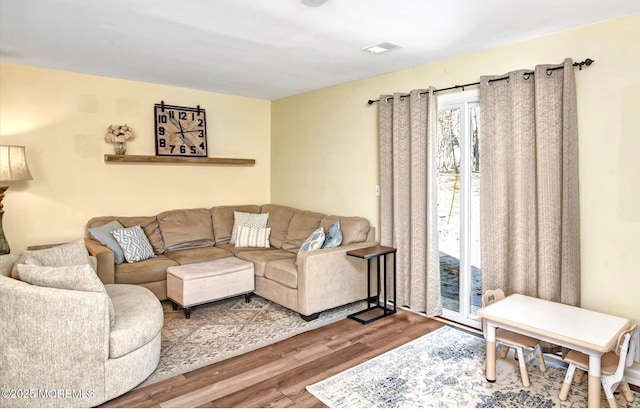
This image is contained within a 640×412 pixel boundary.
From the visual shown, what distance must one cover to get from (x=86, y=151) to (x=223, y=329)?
2620 mm

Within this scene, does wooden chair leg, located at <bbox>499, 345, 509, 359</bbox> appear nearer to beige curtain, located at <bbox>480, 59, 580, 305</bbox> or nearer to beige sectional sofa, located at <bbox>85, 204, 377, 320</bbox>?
beige curtain, located at <bbox>480, 59, 580, 305</bbox>

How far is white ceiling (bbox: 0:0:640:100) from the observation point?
97.0 inches

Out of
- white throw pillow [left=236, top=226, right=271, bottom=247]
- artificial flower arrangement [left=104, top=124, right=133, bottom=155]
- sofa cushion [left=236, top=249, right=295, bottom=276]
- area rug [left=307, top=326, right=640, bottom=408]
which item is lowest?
area rug [left=307, top=326, right=640, bottom=408]

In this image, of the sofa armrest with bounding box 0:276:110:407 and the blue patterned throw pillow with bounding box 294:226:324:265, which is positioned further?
the blue patterned throw pillow with bounding box 294:226:324:265

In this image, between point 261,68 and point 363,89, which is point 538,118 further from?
point 261,68

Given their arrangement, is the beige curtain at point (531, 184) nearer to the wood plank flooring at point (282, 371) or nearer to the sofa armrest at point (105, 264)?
the wood plank flooring at point (282, 371)

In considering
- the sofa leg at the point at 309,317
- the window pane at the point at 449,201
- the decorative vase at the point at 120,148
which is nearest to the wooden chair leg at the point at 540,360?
the window pane at the point at 449,201

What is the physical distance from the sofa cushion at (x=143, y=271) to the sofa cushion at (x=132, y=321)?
2.94 ft

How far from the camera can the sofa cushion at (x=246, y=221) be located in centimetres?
502

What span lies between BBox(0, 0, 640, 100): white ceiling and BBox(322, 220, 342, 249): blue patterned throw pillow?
1.66 meters

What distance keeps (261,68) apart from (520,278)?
309cm

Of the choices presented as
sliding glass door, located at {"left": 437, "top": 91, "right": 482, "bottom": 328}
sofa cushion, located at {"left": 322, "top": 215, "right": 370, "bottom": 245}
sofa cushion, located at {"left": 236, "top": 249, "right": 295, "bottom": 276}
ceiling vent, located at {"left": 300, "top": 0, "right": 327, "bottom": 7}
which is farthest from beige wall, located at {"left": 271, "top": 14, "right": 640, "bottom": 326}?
sofa cushion, located at {"left": 236, "top": 249, "right": 295, "bottom": 276}

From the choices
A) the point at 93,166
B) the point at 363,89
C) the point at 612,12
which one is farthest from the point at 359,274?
the point at 93,166

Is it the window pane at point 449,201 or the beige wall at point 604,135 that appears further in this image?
the window pane at point 449,201
